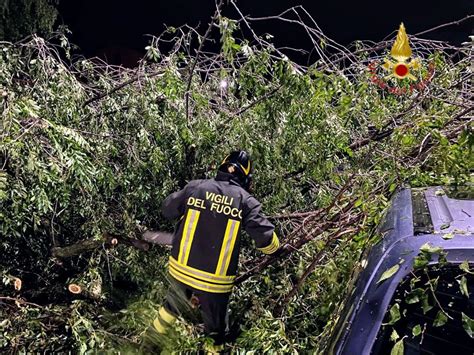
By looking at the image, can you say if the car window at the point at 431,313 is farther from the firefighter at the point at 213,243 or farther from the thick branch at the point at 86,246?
the thick branch at the point at 86,246

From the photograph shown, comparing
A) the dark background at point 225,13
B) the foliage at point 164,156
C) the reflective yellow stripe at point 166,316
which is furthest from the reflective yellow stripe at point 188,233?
the dark background at point 225,13

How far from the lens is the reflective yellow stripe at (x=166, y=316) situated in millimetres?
3114

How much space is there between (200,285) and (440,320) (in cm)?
189

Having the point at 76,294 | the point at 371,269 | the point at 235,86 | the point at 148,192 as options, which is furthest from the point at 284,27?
the point at 371,269

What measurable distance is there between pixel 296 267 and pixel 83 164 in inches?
55.7

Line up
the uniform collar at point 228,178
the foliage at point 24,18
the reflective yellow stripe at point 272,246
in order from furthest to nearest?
1. the foliage at point 24,18
2. the uniform collar at point 228,178
3. the reflective yellow stripe at point 272,246

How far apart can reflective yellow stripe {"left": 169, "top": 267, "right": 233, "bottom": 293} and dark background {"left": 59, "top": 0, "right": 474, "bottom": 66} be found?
602 cm

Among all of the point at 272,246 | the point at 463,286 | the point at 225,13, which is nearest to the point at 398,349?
the point at 463,286

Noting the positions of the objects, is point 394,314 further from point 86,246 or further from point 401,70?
point 86,246

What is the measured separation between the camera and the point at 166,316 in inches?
123

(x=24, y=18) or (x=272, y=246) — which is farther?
(x=24, y=18)

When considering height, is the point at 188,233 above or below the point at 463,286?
below

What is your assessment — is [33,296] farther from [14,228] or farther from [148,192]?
[148,192]

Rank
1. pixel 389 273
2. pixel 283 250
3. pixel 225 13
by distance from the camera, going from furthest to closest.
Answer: pixel 225 13 → pixel 283 250 → pixel 389 273
